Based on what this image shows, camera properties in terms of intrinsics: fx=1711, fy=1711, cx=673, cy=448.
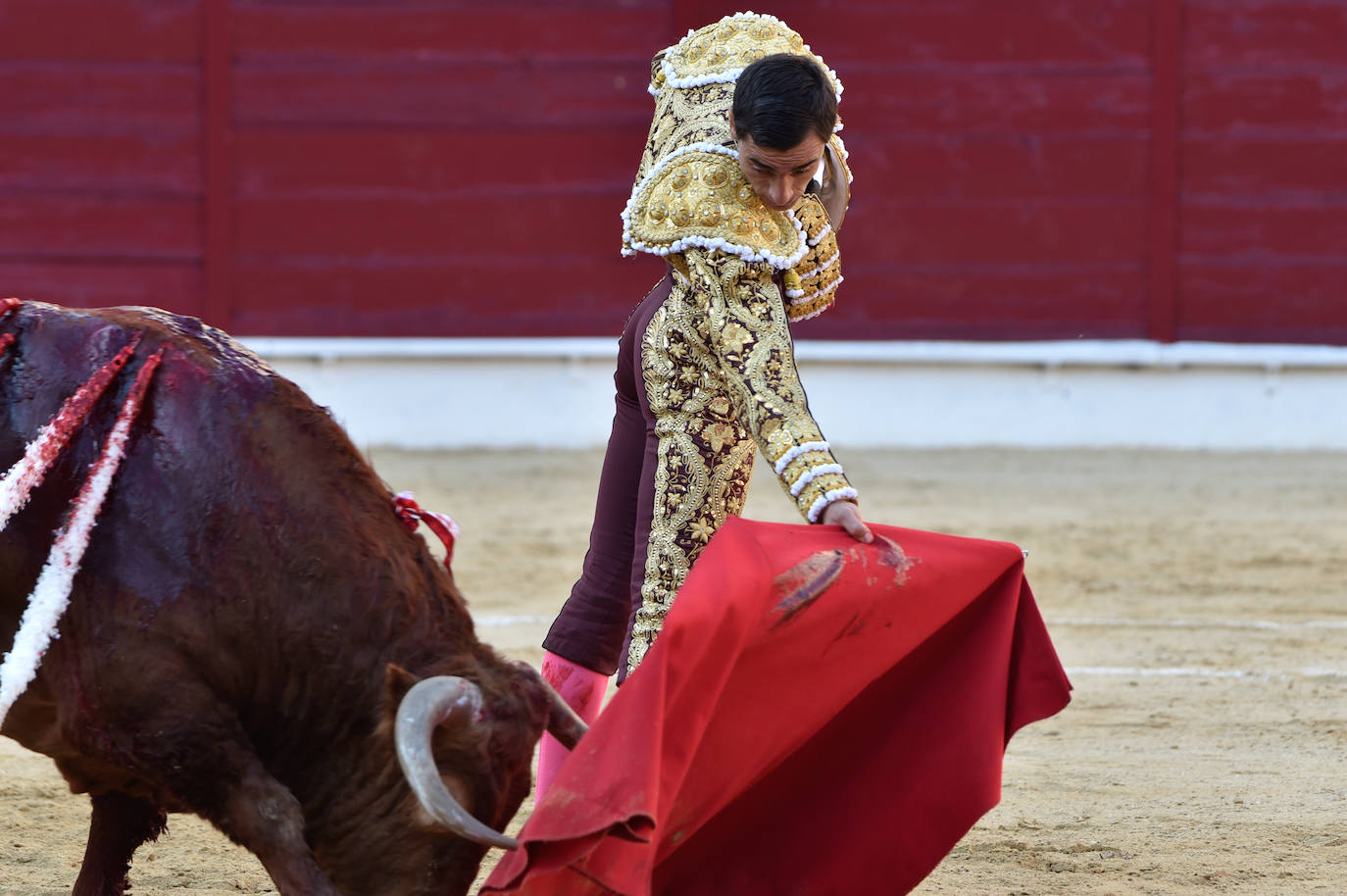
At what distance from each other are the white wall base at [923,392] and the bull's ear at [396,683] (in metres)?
5.43

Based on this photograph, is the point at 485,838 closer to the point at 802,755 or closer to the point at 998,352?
the point at 802,755

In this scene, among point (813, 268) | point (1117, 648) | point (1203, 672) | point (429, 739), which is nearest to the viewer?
point (429, 739)

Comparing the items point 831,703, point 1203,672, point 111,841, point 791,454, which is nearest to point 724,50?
point 791,454

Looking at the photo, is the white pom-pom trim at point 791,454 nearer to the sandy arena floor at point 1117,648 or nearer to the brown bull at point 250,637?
the brown bull at point 250,637

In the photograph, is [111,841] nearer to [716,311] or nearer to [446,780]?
[446,780]

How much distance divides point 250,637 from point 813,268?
0.86 metres

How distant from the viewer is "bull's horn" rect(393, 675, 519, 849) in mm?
1803

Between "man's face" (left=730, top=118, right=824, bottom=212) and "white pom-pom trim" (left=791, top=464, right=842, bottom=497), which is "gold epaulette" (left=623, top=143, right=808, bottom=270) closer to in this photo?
"man's face" (left=730, top=118, right=824, bottom=212)

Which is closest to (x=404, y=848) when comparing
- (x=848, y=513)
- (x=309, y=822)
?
(x=309, y=822)

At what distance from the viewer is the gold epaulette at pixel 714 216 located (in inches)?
85.7

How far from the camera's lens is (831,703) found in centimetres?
219

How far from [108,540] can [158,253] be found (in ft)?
19.3

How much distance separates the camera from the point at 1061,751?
3279 millimetres

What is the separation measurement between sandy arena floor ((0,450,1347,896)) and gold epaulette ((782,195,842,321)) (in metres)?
0.74
